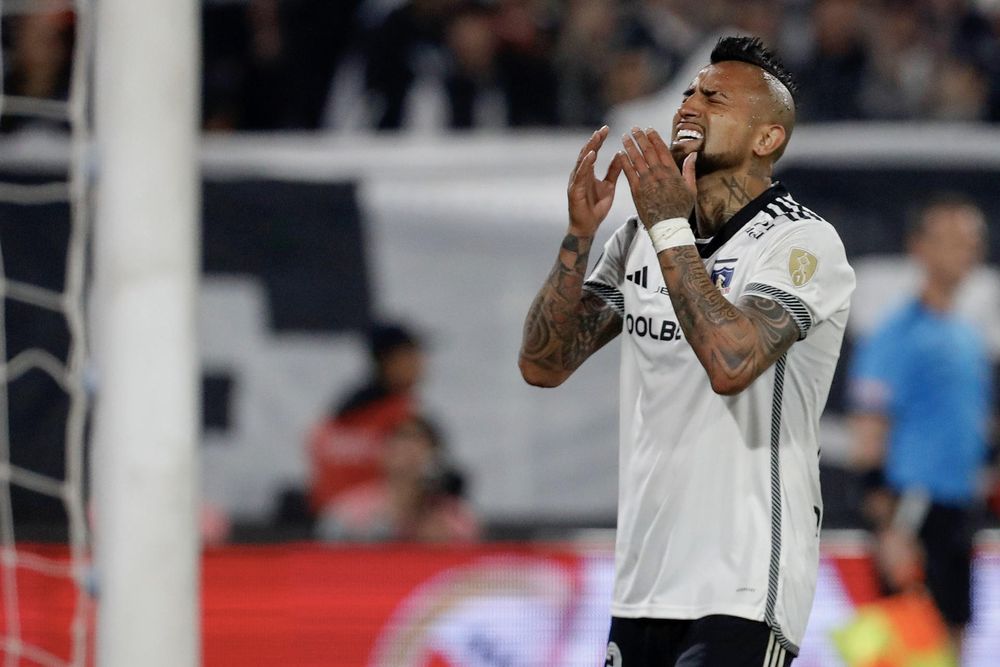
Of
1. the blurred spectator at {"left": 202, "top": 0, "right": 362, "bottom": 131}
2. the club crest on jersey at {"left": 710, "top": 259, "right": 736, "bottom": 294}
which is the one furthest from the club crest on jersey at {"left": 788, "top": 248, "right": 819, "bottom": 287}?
the blurred spectator at {"left": 202, "top": 0, "right": 362, "bottom": 131}

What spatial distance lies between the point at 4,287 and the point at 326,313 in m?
1.27

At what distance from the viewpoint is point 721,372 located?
8.23 feet

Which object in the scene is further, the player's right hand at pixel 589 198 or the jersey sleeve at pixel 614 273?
the jersey sleeve at pixel 614 273

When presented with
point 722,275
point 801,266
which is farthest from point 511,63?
point 801,266

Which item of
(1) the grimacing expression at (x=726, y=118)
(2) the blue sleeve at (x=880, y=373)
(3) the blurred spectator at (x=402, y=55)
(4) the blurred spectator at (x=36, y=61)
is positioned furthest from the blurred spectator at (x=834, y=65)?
(1) the grimacing expression at (x=726, y=118)

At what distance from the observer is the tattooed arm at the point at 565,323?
2943mm

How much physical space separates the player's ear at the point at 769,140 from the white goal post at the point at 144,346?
1188mm

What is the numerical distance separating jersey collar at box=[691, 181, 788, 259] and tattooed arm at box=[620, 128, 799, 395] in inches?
5.7

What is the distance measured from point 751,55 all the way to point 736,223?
31cm

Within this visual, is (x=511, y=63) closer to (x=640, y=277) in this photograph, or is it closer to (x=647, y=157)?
(x=640, y=277)

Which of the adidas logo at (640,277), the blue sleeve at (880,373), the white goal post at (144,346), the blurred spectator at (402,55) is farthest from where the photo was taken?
the blurred spectator at (402,55)

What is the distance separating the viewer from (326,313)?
6371 millimetres

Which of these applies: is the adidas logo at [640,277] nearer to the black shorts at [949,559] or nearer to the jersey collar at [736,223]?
the jersey collar at [736,223]

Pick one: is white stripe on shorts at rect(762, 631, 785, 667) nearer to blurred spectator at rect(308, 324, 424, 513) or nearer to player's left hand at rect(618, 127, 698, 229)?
player's left hand at rect(618, 127, 698, 229)
